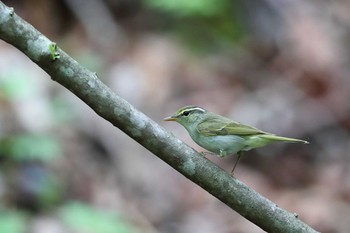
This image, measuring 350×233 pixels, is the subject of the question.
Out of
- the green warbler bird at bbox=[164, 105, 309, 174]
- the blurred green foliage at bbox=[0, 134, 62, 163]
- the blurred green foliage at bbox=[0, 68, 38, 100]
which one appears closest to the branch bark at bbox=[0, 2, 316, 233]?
the green warbler bird at bbox=[164, 105, 309, 174]

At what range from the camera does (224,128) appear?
11.6ft

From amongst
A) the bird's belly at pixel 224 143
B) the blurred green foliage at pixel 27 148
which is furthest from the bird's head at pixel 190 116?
the blurred green foliage at pixel 27 148

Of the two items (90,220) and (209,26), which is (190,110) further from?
(209,26)

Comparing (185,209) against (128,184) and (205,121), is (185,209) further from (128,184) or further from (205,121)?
(205,121)

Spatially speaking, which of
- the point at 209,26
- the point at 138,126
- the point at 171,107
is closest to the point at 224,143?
the point at 138,126

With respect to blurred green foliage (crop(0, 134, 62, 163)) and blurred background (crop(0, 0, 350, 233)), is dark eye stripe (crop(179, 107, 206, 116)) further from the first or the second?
blurred green foliage (crop(0, 134, 62, 163))

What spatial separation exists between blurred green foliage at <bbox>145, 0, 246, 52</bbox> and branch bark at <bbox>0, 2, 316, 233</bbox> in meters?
6.42

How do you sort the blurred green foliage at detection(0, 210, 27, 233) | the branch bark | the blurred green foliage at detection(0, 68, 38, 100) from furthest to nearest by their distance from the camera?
the blurred green foliage at detection(0, 68, 38, 100)
the blurred green foliage at detection(0, 210, 27, 233)
the branch bark

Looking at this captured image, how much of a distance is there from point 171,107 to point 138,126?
522 centimetres

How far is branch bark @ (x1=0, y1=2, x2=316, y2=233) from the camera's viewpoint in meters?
2.57

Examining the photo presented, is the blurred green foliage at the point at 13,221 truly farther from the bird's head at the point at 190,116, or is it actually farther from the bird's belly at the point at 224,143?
the bird's belly at the point at 224,143

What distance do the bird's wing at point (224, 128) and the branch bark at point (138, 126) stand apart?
0.54 m

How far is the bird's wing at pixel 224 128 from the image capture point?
A: 3.46 meters

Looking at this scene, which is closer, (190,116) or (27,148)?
(190,116)
